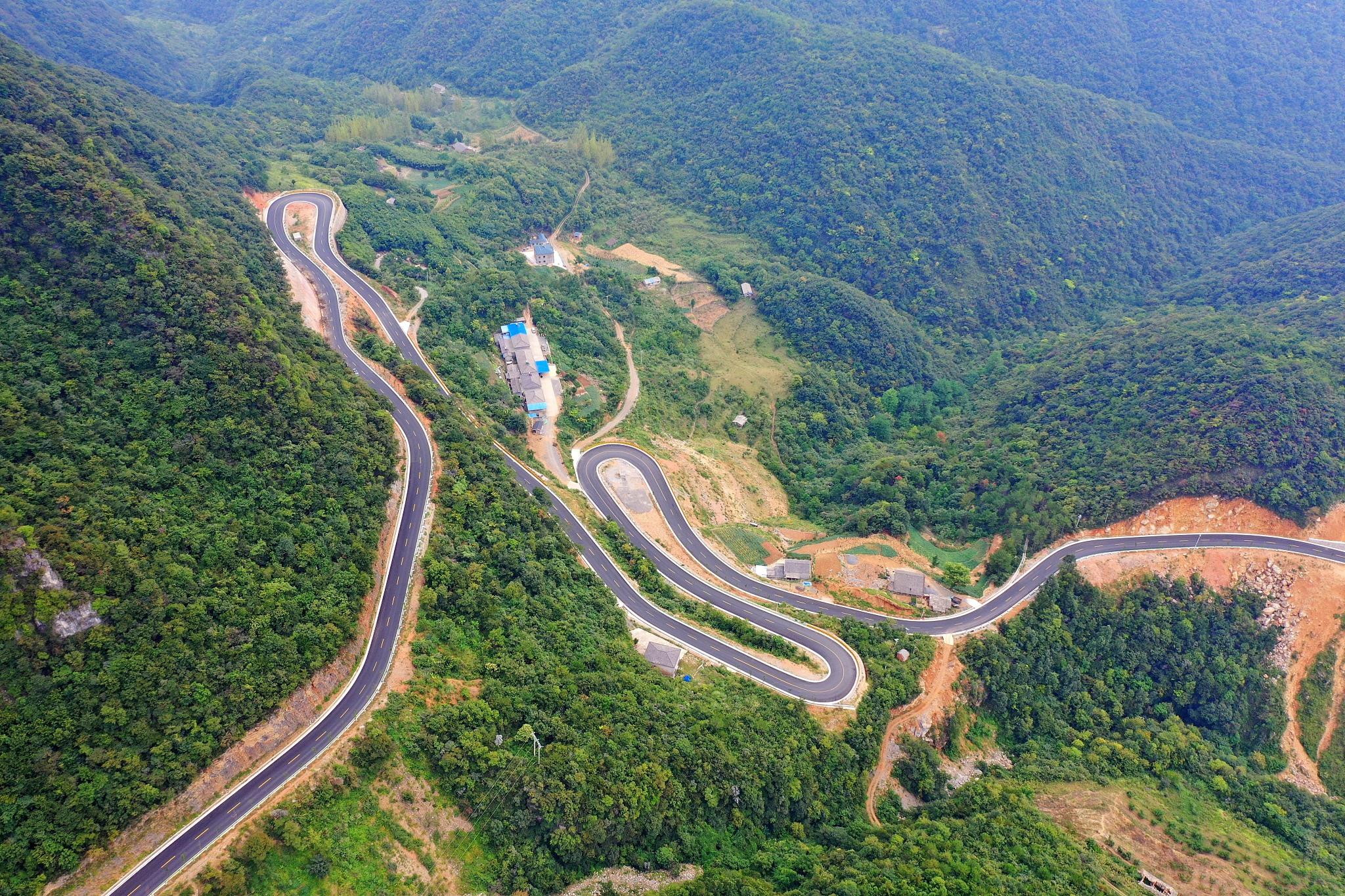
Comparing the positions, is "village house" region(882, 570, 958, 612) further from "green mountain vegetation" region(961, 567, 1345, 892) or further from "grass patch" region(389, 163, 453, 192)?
"grass patch" region(389, 163, 453, 192)

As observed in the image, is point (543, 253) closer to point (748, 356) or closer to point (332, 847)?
point (748, 356)

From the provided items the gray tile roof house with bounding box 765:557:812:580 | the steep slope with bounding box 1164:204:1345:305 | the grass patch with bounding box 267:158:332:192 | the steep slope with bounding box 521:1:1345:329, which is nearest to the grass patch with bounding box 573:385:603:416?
the gray tile roof house with bounding box 765:557:812:580

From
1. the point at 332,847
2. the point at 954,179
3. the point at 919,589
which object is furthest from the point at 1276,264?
the point at 332,847

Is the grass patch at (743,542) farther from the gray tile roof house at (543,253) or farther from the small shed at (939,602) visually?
the gray tile roof house at (543,253)

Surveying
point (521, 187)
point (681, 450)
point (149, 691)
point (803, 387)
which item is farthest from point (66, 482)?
point (521, 187)

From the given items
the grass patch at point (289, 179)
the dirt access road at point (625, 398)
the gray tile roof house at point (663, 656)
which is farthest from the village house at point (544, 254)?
the gray tile roof house at point (663, 656)

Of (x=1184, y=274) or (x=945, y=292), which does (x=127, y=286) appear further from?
(x=1184, y=274)
